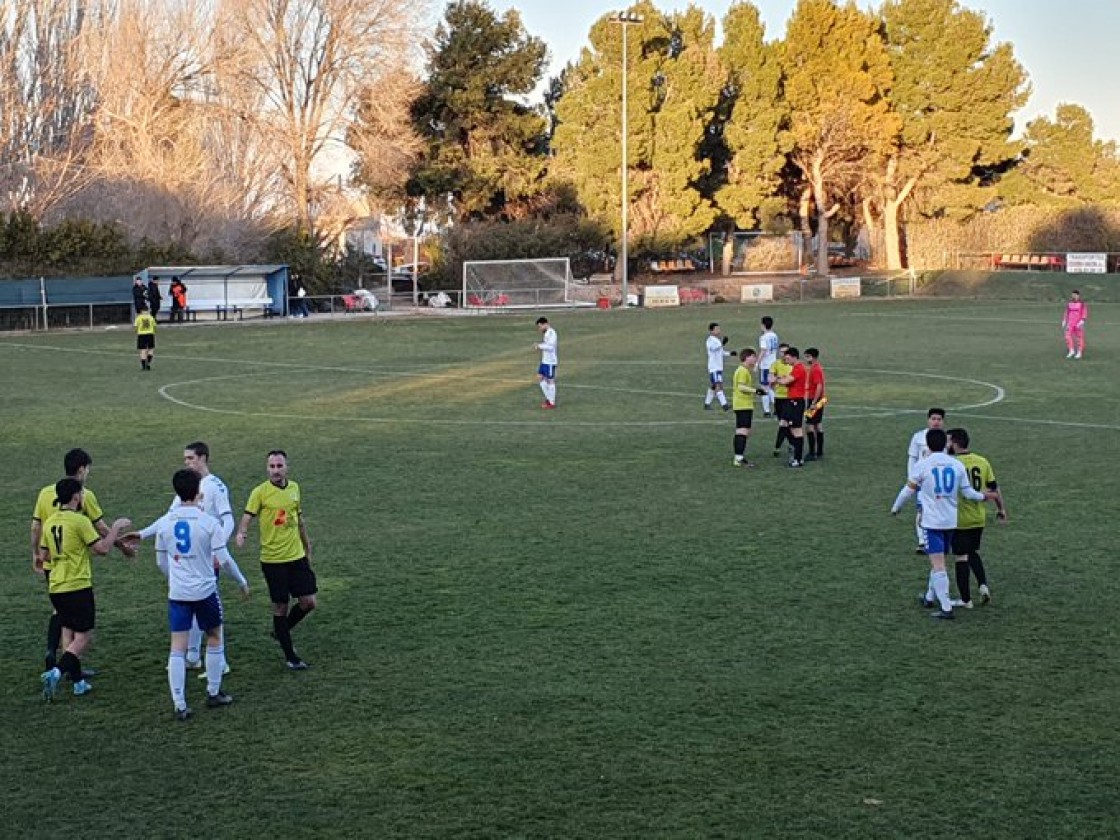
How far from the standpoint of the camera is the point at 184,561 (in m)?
9.57

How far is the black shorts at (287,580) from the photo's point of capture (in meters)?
10.6

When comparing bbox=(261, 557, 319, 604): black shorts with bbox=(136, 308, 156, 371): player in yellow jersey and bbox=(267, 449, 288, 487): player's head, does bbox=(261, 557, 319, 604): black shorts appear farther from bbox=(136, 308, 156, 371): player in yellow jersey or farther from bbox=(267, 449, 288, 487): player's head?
bbox=(136, 308, 156, 371): player in yellow jersey

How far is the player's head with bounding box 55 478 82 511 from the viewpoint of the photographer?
994cm

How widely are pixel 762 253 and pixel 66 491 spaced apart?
75.2 meters

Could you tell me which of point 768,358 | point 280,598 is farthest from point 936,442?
point 768,358

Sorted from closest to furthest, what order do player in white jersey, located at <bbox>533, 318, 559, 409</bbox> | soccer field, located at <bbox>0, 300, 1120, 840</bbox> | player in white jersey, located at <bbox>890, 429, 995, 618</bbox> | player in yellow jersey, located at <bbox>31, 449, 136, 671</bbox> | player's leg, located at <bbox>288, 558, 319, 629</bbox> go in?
soccer field, located at <bbox>0, 300, 1120, 840</bbox> < player in yellow jersey, located at <bbox>31, 449, 136, 671</bbox> < player's leg, located at <bbox>288, 558, 319, 629</bbox> < player in white jersey, located at <bbox>890, 429, 995, 618</bbox> < player in white jersey, located at <bbox>533, 318, 559, 409</bbox>

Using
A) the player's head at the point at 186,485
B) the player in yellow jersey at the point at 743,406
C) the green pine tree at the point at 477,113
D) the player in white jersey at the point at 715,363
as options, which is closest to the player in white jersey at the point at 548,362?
the player in white jersey at the point at 715,363

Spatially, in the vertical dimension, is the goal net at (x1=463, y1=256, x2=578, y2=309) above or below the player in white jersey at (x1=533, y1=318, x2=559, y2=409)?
above

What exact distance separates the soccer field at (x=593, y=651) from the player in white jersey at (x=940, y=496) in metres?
0.36

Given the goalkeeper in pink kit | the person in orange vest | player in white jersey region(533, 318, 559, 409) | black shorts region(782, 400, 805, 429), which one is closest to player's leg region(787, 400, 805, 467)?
black shorts region(782, 400, 805, 429)

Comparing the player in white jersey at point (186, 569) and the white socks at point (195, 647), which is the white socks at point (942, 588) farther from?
the white socks at point (195, 647)

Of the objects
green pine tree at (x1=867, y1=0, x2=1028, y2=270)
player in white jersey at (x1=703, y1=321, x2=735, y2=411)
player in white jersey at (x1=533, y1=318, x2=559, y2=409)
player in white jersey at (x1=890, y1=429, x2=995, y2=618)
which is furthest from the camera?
green pine tree at (x1=867, y1=0, x2=1028, y2=270)

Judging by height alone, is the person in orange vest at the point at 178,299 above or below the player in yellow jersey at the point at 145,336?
above

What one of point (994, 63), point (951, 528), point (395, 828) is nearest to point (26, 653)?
point (395, 828)
